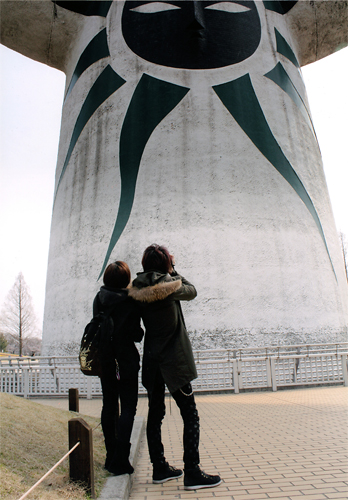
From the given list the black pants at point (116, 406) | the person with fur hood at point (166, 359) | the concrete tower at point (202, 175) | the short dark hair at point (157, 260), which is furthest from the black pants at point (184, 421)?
the concrete tower at point (202, 175)

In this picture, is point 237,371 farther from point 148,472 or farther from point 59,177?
point 59,177

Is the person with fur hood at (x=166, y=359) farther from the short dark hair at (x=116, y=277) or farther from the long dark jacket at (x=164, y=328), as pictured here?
the short dark hair at (x=116, y=277)

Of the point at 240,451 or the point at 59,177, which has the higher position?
the point at 59,177

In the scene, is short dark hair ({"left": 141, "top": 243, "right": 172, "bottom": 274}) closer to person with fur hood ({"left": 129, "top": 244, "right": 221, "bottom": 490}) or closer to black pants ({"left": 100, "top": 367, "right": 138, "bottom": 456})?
person with fur hood ({"left": 129, "top": 244, "right": 221, "bottom": 490})

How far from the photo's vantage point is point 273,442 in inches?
175

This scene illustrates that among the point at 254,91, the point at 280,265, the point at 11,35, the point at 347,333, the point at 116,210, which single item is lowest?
the point at 347,333

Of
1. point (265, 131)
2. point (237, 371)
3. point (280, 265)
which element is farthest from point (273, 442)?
point (265, 131)

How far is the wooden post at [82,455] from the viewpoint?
2660mm

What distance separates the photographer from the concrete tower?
12156mm

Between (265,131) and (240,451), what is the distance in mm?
11799

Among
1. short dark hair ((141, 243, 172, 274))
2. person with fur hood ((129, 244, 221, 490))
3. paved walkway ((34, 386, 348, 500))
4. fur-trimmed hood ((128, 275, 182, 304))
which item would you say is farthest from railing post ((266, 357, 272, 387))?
fur-trimmed hood ((128, 275, 182, 304))

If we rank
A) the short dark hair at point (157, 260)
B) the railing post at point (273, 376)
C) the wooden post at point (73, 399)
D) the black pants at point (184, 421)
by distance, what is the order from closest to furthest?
the black pants at point (184, 421)
the short dark hair at point (157, 260)
the wooden post at point (73, 399)
the railing post at point (273, 376)

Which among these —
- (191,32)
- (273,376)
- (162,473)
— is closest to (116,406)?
(162,473)

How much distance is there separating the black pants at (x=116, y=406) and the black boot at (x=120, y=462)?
0.20 ft
